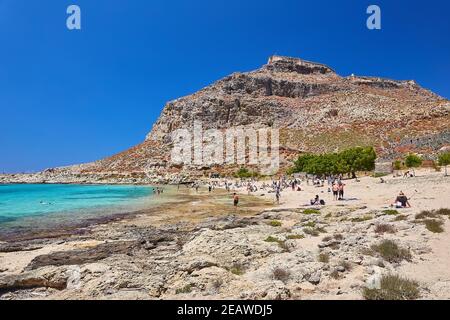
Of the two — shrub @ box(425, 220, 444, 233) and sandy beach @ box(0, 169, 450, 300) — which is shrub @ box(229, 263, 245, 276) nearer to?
sandy beach @ box(0, 169, 450, 300)

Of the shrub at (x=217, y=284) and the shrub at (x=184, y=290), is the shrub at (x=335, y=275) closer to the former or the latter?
the shrub at (x=217, y=284)

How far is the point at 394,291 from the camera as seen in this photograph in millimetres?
6781

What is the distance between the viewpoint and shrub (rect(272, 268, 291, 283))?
27.2ft

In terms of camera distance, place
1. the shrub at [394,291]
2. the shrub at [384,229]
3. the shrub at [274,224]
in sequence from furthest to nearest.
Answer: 1. the shrub at [274,224]
2. the shrub at [384,229]
3. the shrub at [394,291]

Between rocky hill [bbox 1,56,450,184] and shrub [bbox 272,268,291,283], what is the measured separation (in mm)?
71087

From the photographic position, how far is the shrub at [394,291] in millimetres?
6625

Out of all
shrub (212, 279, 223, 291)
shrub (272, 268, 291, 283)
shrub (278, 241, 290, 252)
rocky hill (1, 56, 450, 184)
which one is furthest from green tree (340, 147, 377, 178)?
shrub (212, 279, 223, 291)

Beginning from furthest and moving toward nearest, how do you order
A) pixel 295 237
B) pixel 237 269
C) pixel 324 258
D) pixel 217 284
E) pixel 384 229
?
1. pixel 295 237
2. pixel 384 229
3. pixel 324 258
4. pixel 237 269
5. pixel 217 284

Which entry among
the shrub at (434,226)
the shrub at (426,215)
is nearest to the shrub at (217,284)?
the shrub at (434,226)

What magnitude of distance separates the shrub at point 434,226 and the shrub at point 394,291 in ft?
18.5

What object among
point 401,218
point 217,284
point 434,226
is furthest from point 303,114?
point 217,284

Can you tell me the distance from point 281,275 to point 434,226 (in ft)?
23.2

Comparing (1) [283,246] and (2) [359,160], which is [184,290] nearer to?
(1) [283,246]

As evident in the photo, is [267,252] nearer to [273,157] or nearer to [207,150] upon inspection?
[273,157]
